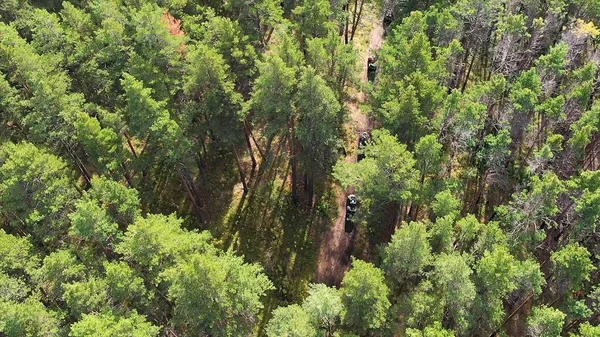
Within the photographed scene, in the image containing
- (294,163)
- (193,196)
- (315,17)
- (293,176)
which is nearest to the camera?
(315,17)

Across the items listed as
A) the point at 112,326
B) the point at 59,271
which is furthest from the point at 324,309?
the point at 59,271

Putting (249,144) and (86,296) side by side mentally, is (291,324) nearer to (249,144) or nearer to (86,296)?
(86,296)

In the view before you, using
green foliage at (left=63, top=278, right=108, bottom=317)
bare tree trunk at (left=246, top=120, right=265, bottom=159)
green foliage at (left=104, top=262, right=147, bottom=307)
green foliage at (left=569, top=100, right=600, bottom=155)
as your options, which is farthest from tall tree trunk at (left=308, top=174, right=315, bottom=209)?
green foliage at (left=569, top=100, right=600, bottom=155)

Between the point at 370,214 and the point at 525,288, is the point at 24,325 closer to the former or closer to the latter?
the point at 370,214

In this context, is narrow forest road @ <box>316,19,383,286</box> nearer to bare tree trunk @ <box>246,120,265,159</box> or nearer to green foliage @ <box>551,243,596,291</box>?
bare tree trunk @ <box>246,120,265,159</box>

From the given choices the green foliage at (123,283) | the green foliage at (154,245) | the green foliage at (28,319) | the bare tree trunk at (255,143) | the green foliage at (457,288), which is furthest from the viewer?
the bare tree trunk at (255,143)

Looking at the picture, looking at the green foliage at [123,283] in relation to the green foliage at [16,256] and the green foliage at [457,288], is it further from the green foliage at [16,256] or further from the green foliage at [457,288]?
the green foliage at [457,288]

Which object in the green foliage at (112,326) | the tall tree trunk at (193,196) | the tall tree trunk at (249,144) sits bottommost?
the green foliage at (112,326)

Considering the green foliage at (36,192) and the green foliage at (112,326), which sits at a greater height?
the green foliage at (36,192)

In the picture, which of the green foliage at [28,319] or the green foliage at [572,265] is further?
the green foliage at [572,265]

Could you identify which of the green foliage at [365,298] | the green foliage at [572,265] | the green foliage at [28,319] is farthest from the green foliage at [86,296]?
the green foliage at [572,265]
